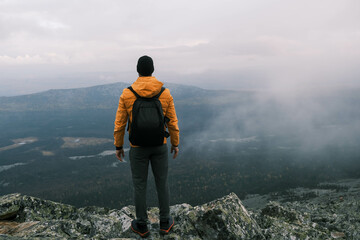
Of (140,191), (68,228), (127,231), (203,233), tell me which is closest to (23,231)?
(68,228)

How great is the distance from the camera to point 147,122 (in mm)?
7359

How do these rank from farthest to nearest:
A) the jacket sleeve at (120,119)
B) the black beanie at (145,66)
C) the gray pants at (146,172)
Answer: the gray pants at (146,172) < the black beanie at (145,66) < the jacket sleeve at (120,119)

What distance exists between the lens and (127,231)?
9.35 metres

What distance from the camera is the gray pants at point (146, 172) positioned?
25.7ft

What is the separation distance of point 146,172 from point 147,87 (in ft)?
9.67

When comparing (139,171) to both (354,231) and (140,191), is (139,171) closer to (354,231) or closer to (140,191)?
(140,191)

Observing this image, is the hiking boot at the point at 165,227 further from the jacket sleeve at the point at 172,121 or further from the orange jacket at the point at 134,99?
the orange jacket at the point at 134,99

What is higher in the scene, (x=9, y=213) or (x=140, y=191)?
(x=140, y=191)

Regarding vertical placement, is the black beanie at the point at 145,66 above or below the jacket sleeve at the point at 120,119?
above

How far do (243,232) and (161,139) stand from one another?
5.51m

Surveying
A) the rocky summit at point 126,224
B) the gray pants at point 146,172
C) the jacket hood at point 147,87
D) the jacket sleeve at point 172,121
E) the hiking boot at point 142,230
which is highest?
the jacket hood at point 147,87

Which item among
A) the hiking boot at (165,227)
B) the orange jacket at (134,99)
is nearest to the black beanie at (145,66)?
the orange jacket at (134,99)

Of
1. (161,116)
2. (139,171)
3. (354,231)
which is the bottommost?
(354,231)

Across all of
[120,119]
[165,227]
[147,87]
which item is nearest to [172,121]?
[147,87]
